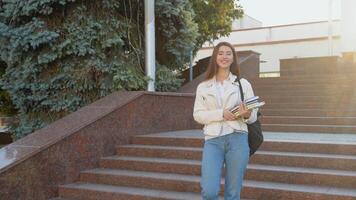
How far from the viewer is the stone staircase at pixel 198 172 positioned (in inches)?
192

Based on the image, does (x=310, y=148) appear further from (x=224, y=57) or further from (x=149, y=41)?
(x=149, y=41)

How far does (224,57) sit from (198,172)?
221cm

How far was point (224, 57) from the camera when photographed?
3.83 metres

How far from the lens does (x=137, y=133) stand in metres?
7.05

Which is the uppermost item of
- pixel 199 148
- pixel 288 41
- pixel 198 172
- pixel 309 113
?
pixel 288 41

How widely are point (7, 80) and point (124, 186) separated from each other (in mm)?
3798

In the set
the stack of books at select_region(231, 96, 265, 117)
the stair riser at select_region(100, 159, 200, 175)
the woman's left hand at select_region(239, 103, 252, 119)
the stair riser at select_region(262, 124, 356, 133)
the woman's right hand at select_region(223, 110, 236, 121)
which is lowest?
the stair riser at select_region(100, 159, 200, 175)

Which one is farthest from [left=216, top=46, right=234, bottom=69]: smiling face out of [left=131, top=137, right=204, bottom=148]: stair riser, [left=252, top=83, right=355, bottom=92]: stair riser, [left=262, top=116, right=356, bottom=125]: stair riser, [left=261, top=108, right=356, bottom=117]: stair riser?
[left=252, top=83, right=355, bottom=92]: stair riser

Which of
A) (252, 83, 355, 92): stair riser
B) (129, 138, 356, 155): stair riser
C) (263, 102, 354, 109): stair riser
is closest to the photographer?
(129, 138, 356, 155): stair riser

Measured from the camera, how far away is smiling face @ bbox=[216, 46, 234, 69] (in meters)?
3.82

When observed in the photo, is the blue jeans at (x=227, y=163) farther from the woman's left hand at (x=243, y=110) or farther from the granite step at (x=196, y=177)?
the granite step at (x=196, y=177)

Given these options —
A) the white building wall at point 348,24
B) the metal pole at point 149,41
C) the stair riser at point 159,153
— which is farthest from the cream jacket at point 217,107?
the white building wall at point 348,24

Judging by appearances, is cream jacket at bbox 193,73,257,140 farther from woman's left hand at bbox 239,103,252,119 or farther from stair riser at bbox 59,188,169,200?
stair riser at bbox 59,188,169,200

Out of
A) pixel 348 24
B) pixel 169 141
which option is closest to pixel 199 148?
pixel 169 141
